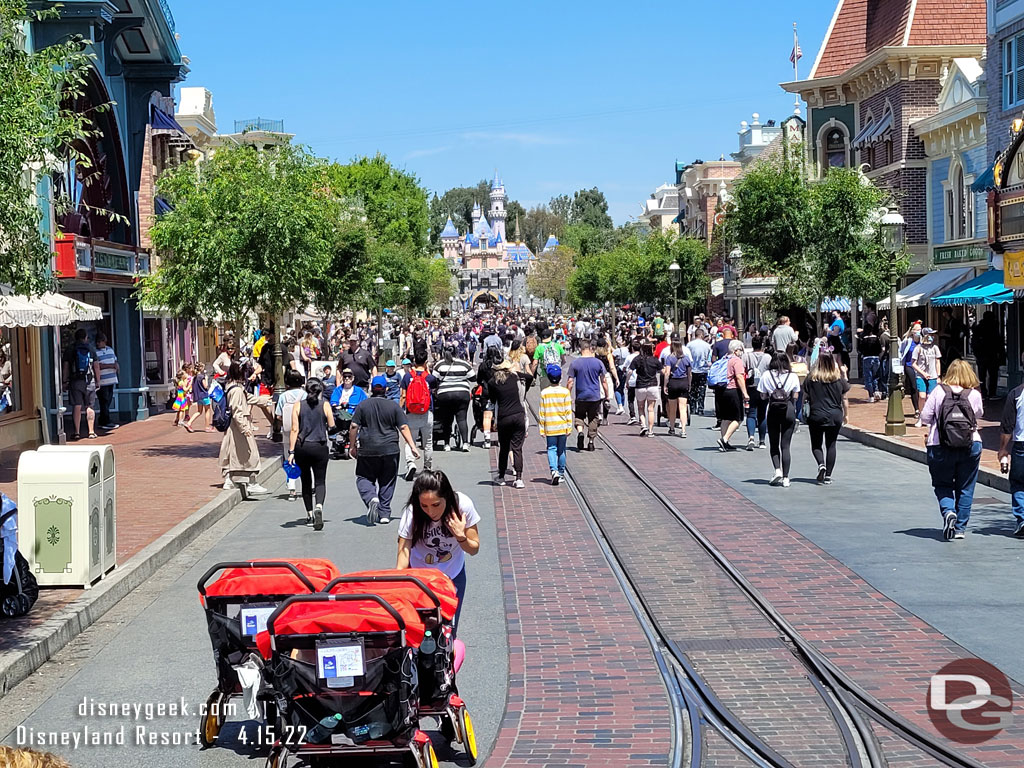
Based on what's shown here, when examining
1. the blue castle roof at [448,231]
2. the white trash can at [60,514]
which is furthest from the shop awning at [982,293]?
the blue castle roof at [448,231]

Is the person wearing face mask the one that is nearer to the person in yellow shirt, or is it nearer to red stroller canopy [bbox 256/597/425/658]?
the person in yellow shirt

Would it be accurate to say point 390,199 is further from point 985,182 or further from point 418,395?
point 418,395

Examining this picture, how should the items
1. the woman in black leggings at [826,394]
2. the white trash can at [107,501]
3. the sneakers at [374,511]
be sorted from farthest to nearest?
the woman in black leggings at [826,394]
the sneakers at [374,511]
the white trash can at [107,501]

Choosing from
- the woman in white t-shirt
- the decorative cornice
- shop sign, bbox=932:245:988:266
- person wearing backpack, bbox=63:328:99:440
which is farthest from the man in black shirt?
the decorative cornice

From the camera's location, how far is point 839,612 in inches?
366

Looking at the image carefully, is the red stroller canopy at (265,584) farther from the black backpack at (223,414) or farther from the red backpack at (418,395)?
the red backpack at (418,395)

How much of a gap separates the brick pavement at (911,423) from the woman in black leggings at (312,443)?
7184 mm

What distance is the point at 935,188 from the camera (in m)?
35.6

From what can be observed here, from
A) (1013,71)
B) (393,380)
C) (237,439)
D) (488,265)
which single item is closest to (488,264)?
(488,265)

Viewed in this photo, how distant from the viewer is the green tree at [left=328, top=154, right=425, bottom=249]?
64188mm

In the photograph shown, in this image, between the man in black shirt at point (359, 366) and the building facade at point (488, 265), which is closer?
the man in black shirt at point (359, 366)

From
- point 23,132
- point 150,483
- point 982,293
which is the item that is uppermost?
point 23,132

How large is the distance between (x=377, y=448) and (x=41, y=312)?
6.76 meters

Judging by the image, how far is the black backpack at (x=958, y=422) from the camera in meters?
11.6
